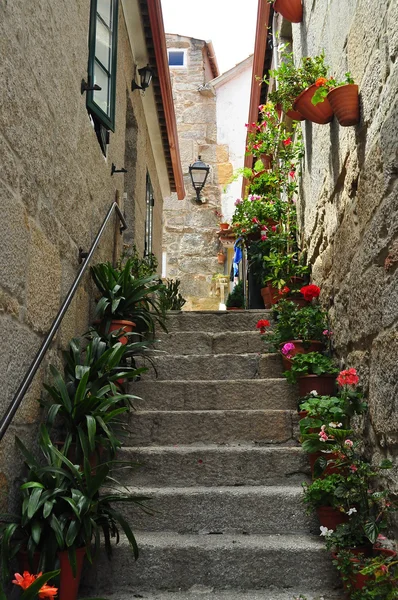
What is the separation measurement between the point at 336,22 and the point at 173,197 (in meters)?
9.20

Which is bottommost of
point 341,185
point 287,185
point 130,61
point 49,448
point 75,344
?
point 49,448

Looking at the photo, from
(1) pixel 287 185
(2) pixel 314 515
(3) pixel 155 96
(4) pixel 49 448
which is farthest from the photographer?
(3) pixel 155 96

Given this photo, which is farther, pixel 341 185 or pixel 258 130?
pixel 258 130

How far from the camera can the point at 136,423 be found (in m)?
3.54

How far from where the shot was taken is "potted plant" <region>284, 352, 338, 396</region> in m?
3.54

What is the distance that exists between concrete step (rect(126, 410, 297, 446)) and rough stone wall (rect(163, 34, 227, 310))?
7946 millimetres

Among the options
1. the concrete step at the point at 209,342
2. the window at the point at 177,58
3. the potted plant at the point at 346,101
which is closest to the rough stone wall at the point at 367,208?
the potted plant at the point at 346,101

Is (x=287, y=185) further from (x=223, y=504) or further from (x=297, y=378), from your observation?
(x=223, y=504)

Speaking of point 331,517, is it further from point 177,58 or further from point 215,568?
point 177,58

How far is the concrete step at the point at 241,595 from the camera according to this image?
2.40m

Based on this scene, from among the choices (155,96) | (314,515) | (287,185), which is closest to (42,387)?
(314,515)

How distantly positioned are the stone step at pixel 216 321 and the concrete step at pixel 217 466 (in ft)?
5.99

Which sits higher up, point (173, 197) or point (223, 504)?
point (173, 197)

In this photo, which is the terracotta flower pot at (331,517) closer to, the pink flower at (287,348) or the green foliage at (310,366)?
the green foliage at (310,366)
